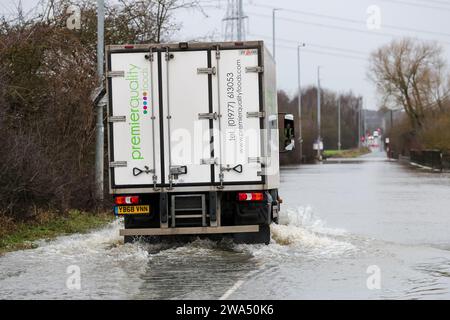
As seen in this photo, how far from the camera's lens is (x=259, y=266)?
12.6 m

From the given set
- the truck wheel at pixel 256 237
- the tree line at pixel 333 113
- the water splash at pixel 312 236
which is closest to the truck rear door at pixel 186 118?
the truck wheel at pixel 256 237

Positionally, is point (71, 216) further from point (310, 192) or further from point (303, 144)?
point (303, 144)

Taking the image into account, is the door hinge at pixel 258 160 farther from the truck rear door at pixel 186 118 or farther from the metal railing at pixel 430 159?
the metal railing at pixel 430 159

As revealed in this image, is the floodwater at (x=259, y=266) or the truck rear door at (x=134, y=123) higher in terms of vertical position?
the truck rear door at (x=134, y=123)

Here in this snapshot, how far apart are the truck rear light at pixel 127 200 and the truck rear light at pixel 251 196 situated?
167 cm

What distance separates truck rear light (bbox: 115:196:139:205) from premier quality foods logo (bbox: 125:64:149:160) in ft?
2.12

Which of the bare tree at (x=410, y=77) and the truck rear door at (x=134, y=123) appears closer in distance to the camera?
the truck rear door at (x=134, y=123)

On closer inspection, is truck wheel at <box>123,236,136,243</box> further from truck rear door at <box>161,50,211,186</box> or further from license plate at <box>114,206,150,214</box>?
truck rear door at <box>161,50,211,186</box>

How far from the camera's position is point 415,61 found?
82625 millimetres

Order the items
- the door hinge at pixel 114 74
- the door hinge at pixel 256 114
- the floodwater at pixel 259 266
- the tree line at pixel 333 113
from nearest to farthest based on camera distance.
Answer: the floodwater at pixel 259 266 < the door hinge at pixel 256 114 < the door hinge at pixel 114 74 < the tree line at pixel 333 113

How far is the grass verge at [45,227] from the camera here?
15669mm

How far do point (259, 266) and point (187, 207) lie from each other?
1937 mm
